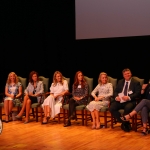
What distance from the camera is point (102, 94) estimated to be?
711 centimetres

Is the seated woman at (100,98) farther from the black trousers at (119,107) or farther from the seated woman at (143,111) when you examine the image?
the seated woman at (143,111)

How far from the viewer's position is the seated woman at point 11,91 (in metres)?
7.77

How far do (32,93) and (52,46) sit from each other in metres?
2.11

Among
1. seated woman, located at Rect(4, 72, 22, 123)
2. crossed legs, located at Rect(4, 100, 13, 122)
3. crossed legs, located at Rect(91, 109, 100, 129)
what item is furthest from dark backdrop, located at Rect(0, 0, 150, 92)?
crossed legs, located at Rect(4, 100, 13, 122)

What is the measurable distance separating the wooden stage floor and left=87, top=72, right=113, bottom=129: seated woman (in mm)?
244

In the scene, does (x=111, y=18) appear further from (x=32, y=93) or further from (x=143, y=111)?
(x=143, y=111)

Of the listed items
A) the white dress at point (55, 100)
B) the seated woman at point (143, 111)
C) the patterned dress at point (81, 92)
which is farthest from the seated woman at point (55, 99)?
the seated woman at point (143, 111)

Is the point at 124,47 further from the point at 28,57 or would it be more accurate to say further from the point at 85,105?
the point at 28,57

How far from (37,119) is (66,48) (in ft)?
7.88

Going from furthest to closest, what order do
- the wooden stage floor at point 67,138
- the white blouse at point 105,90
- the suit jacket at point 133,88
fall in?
1. the white blouse at point 105,90
2. the suit jacket at point 133,88
3. the wooden stage floor at point 67,138

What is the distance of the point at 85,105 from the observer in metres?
7.13

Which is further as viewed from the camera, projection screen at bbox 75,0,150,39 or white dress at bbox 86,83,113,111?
projection screen at bbox 75,0,150,39

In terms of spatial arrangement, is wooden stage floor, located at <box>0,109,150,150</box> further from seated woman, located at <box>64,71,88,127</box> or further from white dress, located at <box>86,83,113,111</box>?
white dress, located at <box>86,83,113,111</box>

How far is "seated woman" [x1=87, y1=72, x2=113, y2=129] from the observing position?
682cm
